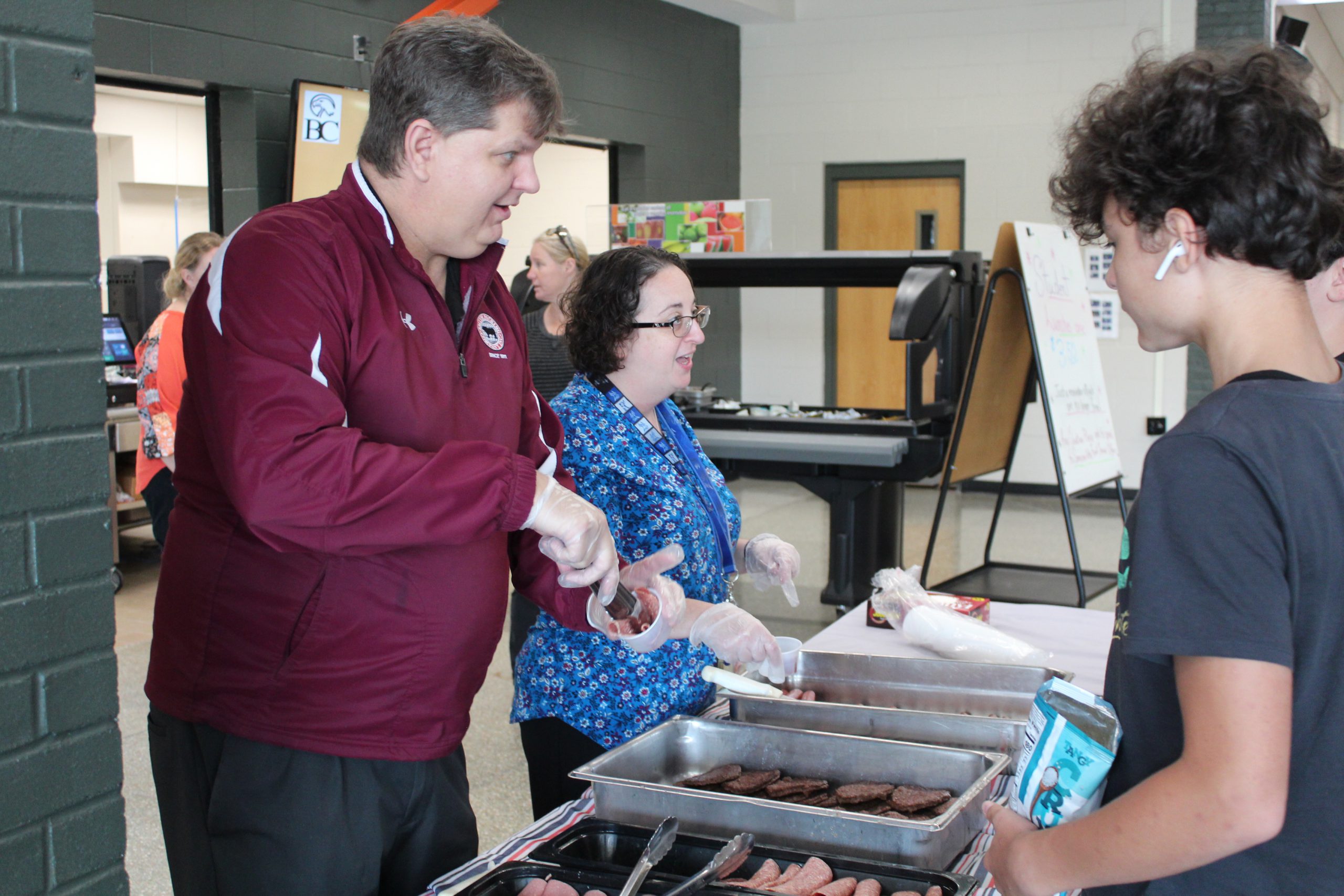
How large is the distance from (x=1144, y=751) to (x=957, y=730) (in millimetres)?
740

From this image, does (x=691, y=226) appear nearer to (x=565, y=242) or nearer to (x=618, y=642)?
(x=565, y=242)

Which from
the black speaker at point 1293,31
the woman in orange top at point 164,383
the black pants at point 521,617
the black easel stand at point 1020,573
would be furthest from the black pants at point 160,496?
the black speaker at point 1293,31

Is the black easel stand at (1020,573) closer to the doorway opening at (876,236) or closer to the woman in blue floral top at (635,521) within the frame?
the woman in blue floral top at (635,521)

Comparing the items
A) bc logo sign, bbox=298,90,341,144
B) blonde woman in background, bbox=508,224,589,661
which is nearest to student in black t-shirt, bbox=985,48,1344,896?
blonde woman in background, bbox=508,224,589,661

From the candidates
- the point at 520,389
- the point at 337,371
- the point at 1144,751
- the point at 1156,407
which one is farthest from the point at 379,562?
the point at 1156,407

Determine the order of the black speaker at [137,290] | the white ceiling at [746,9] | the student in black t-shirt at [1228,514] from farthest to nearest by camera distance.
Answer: the white ceiling at [746,9] → the black speaker at [137,290] → the student in black t-shirt at [1228,514]

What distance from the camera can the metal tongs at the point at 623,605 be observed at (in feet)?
4.80

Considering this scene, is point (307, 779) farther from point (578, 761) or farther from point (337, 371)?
point (578, 761)

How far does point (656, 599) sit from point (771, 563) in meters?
0.56

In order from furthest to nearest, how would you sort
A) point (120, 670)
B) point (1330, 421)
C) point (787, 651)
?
point (120, 670), point (787, 651), point (1330, 421)

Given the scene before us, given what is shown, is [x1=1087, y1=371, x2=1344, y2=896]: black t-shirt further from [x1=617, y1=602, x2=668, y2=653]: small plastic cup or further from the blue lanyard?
the blue lanyard

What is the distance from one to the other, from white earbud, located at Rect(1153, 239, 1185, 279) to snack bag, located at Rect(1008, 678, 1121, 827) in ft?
1.15

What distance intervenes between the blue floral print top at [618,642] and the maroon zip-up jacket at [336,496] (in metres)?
0.35

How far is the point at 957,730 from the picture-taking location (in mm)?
1669
